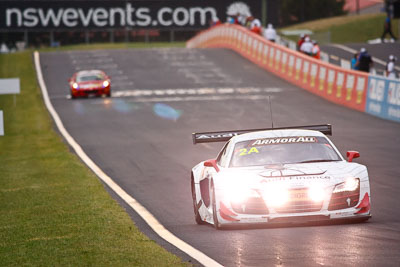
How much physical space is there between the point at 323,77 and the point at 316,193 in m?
30.5

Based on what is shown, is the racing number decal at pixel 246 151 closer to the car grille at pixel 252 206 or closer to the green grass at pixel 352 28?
the car grille at pixel 252 206

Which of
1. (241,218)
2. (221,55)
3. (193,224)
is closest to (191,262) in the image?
(241,218)

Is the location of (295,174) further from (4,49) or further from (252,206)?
(4,49)

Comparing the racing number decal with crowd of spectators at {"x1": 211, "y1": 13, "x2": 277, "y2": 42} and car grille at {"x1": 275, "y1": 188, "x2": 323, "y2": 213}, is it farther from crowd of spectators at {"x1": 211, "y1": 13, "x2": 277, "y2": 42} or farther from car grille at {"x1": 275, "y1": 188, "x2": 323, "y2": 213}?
crowd of spectators at {"x1": 211, "y1": 13, "x2": 277, "y2": 42}

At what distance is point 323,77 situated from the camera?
137 feet

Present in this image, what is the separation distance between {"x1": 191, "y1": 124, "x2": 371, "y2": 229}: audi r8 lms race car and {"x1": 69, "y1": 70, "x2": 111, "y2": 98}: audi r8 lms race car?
31807mm

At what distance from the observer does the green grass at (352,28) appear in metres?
90.1

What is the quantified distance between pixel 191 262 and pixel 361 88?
26.9 meters

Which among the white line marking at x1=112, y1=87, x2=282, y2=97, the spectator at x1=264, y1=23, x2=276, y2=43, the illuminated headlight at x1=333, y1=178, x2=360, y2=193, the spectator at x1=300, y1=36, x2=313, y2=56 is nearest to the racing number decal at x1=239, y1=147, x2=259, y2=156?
the illuminated headlight at x1=333, y1=178, x2=360, y2=193

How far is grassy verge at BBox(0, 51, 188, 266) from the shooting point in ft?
34.6

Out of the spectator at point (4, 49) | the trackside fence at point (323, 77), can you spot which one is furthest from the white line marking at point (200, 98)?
the spectator at point (4, 49)

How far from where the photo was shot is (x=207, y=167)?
1350 centimetres

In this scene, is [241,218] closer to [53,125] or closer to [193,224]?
[193,224]

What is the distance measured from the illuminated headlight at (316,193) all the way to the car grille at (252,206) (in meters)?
0.54
